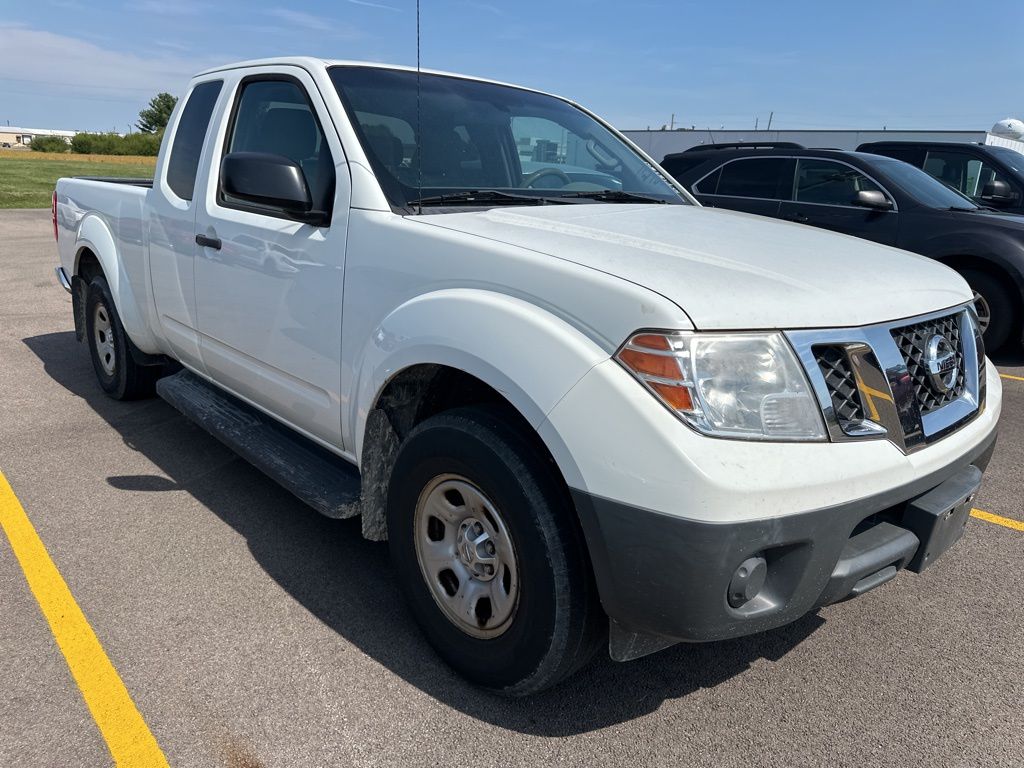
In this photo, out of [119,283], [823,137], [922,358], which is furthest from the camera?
[823,137]

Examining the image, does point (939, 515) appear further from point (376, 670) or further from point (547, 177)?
point (547, 177)

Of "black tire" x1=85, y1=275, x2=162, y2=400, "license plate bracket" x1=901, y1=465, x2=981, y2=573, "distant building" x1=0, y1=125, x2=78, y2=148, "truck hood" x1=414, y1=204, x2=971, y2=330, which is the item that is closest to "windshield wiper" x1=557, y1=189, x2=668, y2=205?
"truck hood" x1=414, y1=204, x2=971, y2=330

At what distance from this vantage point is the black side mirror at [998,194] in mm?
8606

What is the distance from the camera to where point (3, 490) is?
3963 mm

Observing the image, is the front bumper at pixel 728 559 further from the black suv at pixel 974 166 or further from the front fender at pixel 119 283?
the black suv at pixel 974 166

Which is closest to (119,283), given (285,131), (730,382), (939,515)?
(285,131)

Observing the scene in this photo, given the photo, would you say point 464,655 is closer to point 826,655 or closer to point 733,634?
point 733,634

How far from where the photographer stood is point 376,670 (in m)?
2.64

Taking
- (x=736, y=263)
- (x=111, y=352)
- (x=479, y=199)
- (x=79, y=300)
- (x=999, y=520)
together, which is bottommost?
(x=999, y=520)

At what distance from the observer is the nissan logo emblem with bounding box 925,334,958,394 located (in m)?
2.35

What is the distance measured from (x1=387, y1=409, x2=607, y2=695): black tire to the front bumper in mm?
103

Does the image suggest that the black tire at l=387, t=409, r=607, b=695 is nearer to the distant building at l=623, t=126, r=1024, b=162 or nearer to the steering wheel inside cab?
the steering wheel inside cab

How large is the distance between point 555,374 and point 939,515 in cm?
115

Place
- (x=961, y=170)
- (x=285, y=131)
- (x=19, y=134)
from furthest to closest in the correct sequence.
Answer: (x=19, y=134) < (x=961, y=170) < (x=285, y=131)
